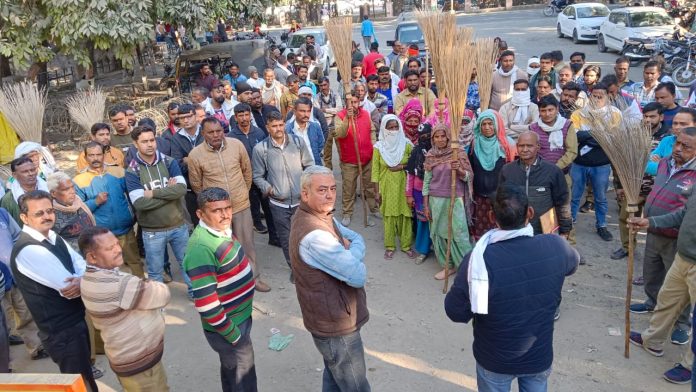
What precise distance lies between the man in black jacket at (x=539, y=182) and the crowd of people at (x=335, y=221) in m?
0.02

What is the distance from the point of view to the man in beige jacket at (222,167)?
442cm

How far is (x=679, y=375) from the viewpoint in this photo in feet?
10.9

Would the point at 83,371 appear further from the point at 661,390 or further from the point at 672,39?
the point at 672,39

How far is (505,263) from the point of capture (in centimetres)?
228

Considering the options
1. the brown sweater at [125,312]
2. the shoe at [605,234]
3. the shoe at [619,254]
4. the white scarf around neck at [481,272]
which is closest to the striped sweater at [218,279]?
the brown sweater at [125,312]

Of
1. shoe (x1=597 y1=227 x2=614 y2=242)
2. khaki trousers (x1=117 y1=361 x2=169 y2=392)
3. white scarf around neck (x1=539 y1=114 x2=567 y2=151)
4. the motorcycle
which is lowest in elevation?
shoe (x1=597 y1=227 x2=614 y2=242)

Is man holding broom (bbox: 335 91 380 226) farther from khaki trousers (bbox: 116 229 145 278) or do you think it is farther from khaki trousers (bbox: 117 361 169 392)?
khaki trousers (bbox: 117 361 169 392)

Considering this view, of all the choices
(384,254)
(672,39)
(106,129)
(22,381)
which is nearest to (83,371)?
(22,381)

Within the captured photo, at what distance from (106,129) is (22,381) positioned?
139 inches

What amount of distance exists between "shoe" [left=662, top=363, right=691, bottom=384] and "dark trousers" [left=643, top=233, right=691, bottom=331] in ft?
1.53

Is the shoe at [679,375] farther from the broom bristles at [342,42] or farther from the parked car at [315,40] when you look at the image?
the parked car at [315,40]

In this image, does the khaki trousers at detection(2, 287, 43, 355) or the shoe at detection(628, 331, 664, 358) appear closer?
the shoe at detection(628, 331, 664, 358)

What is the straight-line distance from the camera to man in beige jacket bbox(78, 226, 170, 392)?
2627mm

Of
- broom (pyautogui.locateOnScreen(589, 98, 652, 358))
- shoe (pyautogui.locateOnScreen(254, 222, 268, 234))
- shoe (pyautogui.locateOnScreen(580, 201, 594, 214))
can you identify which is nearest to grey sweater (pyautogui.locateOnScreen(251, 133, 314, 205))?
shoe (pyautogui.locateOnScreen(254, 222, 268, 234))
